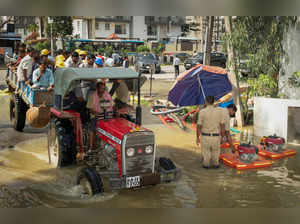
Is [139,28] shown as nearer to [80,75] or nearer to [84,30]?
[84,30]

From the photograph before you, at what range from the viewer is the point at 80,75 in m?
6.50

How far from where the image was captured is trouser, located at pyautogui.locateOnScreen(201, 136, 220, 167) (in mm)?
7309

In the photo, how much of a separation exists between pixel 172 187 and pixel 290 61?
6.36m

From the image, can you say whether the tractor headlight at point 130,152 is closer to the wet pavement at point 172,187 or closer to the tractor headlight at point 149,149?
the tractor headlight at point 149,149

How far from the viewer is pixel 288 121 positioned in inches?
385

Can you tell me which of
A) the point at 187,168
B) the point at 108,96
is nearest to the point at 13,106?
the point at 108,96

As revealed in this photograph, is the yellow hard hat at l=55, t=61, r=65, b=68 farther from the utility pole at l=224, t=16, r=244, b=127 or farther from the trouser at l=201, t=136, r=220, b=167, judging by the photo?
the trouser at l=201, t=136, r=220, b=167

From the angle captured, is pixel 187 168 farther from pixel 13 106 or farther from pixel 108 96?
pixel 13 106

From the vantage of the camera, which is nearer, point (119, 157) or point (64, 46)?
point (119, 157)

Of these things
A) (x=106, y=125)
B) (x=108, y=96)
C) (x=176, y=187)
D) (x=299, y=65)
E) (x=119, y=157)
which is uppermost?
(x=299, y=65)

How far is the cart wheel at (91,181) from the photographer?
5727 mm

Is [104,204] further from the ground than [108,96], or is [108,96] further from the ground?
[108,96]
